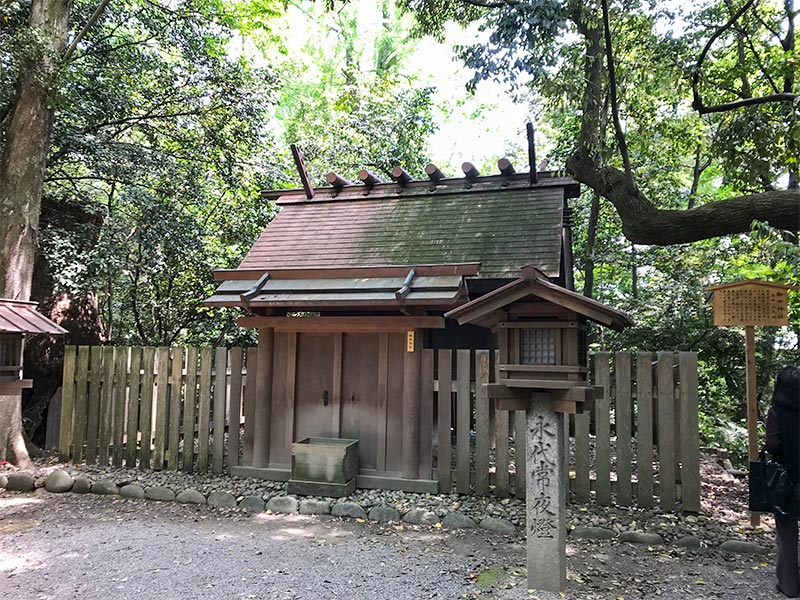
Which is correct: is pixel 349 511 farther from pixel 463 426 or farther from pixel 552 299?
pixel 552 299

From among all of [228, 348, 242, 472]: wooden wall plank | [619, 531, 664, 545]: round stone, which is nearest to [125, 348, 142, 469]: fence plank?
[228, 348, 242, 472]: wooden wall plank

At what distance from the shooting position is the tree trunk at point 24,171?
25.3 ft

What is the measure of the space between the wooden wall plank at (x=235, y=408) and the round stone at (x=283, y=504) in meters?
1.40

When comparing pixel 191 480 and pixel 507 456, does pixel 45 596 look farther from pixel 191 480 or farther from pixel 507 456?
pixel 507 456

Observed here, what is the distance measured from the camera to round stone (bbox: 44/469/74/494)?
6926 mm

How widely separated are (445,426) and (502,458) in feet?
2.72

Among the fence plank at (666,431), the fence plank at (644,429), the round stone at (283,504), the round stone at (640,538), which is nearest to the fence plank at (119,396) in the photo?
the round stone at (283,504)

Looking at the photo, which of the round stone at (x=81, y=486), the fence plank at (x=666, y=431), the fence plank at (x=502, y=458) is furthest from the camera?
the round stone at (x=81, y=486)

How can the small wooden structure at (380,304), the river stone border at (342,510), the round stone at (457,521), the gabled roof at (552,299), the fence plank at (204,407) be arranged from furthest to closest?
the fence plank at (204,407)
the small wooden structure at (380,304)
the round stone at (457,521)
the river stone border at (342,510)
the gabled roof at (552,299)

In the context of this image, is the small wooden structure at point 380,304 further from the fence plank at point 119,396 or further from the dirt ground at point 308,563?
the fence plank at point 119,396

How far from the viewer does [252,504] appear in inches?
249

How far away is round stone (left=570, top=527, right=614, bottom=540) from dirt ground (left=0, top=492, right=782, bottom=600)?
0.11 meters

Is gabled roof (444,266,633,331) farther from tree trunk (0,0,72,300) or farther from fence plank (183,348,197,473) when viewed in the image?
tree trunk (0,0,72,300)

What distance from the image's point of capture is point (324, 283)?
23.6ft
